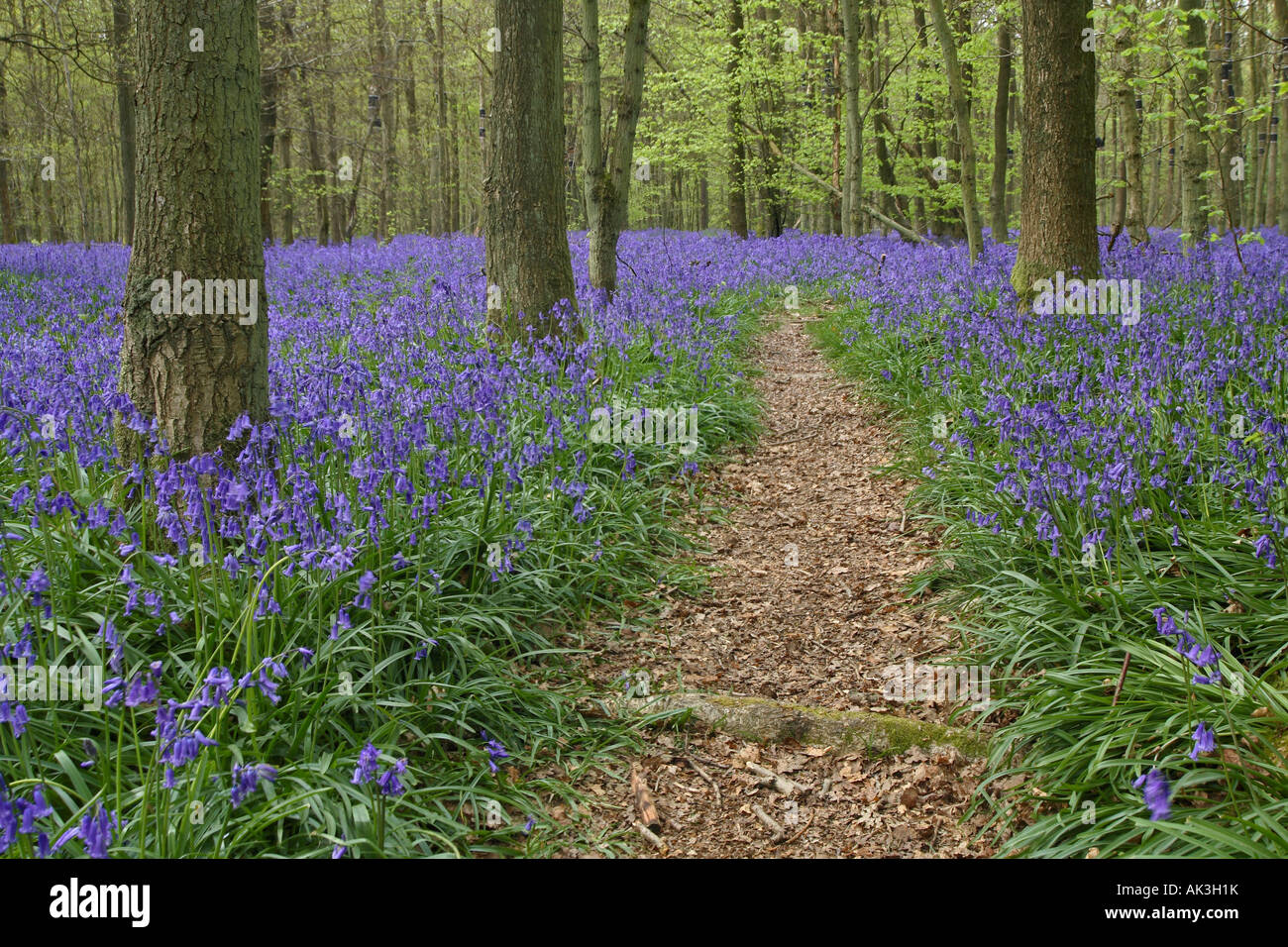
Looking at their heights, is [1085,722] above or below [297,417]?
below

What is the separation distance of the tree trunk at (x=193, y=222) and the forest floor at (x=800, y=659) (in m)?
1.94

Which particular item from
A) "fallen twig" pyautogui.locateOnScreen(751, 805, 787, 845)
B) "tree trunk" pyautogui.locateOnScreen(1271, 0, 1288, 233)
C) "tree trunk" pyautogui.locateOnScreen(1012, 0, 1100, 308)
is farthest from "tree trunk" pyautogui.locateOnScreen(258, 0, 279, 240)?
"fallen twig" pyautogui.locateOnScreen(751, 805, 787, 845)

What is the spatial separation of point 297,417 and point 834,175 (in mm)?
17119

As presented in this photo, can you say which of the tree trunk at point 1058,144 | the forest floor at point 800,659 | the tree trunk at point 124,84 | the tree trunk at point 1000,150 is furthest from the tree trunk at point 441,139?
the forest floor at point 800,659

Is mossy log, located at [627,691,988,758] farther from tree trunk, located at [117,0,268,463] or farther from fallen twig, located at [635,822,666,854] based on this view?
tree trunk, located at [117,0,268,463]

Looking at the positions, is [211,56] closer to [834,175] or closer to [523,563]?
[523,563]

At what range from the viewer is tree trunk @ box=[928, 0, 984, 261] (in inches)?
420

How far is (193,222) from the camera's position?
3.50 m

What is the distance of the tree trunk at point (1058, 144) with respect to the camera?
7.13 meters

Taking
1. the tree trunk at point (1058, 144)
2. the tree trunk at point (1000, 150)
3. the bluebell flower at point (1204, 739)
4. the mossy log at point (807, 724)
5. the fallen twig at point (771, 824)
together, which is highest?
the tree trunk at point (1000, 150)

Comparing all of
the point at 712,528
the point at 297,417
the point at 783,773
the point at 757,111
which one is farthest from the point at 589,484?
the point at 757,111

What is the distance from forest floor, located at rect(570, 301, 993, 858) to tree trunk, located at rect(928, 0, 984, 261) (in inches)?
228

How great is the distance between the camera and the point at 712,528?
5180mm

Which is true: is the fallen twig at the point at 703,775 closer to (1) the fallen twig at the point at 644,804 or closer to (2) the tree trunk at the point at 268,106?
(1) the fallen twig at the point at 644,804
